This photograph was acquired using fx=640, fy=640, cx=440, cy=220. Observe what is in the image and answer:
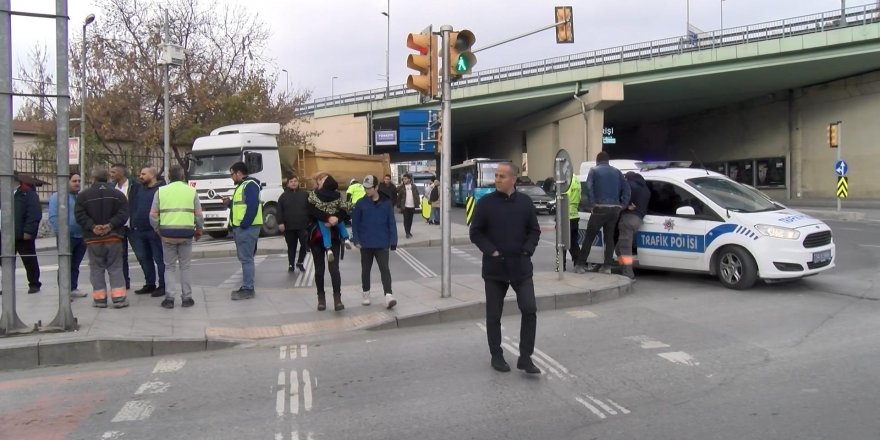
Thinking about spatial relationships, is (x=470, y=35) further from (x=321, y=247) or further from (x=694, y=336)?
(x=694, y=336)

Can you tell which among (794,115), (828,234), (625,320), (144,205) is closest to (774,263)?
(828,234)

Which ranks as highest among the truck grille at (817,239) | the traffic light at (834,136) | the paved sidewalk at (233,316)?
the traffic light at (834,136)

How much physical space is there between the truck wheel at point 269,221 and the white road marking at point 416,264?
5.04 m

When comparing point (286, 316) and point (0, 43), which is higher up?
point (0, 43)

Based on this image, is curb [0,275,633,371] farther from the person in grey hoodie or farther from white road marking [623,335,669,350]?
the person in grey hoodie

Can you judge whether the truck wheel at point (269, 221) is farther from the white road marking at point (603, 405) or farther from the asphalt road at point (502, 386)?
the white road marking at point (603, 405)

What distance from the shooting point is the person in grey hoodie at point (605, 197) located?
970 centimetres

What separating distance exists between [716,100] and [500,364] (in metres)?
40.1

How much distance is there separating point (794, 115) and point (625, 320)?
119 feet

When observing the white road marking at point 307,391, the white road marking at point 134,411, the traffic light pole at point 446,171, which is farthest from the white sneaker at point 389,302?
the white road marking at point 134,411

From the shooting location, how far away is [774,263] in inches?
347

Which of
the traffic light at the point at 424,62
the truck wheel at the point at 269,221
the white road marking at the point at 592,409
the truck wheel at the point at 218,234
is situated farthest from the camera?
the truck wheel at the point at 218,234

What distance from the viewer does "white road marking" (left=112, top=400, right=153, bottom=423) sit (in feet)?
15.5

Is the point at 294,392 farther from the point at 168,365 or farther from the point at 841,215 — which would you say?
the point at 841,215
